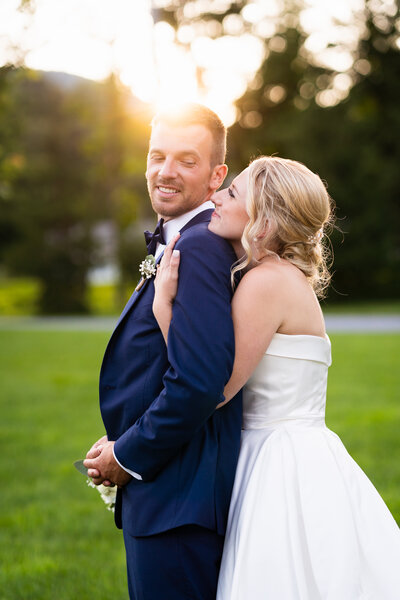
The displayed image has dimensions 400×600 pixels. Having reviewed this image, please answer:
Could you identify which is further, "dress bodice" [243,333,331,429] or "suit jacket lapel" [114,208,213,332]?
"suit jacket lapel" [114,208,213,332]

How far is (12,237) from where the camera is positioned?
32.2 metres

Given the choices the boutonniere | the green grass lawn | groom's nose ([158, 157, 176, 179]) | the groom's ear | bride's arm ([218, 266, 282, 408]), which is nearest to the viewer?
bride's arm ([218, 266, 282, 408])

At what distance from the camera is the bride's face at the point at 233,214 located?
8.23 ft

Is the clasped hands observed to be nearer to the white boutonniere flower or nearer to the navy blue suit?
the navy blue suit

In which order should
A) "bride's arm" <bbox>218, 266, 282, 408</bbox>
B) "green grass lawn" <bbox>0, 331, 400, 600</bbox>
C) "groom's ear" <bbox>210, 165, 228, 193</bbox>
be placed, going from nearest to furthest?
"bride's arm" <bbox>218, 266, 282, 408</bbox> → "groom's ear" <bbox>210, 165, 228, 193</bbox> → "green grass lawn" <bbox>0, 331, 400, 600</bbox>

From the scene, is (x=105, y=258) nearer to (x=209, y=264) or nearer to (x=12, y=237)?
(x=12, y=237)

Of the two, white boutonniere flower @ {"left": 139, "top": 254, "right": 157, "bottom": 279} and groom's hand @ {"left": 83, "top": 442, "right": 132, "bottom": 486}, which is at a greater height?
white boutonniere flower @ {"left": 139, "top": 254, "right": 157, "bottom": 279}

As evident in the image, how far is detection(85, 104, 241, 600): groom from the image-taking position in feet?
7.47

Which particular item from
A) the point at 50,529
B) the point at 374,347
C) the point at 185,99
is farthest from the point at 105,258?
the point at 185,99

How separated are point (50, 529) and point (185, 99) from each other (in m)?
A: 3.90

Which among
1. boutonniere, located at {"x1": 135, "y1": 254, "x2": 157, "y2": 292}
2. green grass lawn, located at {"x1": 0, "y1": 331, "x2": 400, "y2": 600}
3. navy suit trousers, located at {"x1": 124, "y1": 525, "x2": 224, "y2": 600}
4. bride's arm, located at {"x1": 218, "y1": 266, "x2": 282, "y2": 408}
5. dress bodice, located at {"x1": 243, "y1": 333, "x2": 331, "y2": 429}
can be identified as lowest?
green grass lawn, located at {"x1": 0, "y1": 331, "x2": 400, "y2": 600}

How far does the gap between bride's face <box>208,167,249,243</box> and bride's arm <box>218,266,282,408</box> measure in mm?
169

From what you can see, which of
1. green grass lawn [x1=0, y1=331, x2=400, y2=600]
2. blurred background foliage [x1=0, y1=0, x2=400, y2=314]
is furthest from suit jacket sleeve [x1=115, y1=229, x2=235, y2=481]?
blurred background foliage [x1=0, y1=0, x2=400, y2=314]

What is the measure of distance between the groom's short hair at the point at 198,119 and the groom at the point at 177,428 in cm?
33
